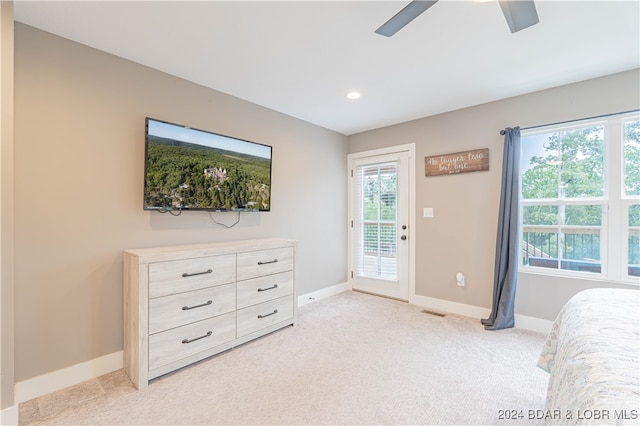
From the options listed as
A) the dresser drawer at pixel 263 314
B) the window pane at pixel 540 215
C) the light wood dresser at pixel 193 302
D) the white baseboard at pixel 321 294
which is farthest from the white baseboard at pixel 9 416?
the window pane at pixel 540 215

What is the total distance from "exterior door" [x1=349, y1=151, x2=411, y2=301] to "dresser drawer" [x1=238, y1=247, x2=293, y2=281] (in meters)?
1.58

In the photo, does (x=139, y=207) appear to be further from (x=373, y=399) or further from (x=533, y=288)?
(x=533, y=288)

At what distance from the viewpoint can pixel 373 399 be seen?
5.99 feet

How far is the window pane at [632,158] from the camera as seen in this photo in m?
2.45

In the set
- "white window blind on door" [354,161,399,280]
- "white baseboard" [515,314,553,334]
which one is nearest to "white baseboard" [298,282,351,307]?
"white window blind on door" [354,161,399,280]

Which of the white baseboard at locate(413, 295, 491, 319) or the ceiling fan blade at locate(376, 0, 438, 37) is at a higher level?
the ceiling fan blade at locate(376, 0, 438, 37)

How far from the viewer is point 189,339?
217 cm

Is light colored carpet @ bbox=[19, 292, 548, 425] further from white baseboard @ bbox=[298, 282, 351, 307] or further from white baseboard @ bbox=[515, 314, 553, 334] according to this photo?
white baseboard @ bbox=[298, 282, 351, 307]

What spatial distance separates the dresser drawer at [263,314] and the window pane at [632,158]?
3.20 metres

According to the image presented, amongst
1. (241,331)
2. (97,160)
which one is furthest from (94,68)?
(241,331)

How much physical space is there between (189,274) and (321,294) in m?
2.12

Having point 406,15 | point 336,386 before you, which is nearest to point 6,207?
point 336,386

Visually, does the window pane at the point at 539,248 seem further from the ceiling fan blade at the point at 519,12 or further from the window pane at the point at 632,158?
the ceiling fan blade at the point at 519,12

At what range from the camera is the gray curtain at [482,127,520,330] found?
2.85 m
